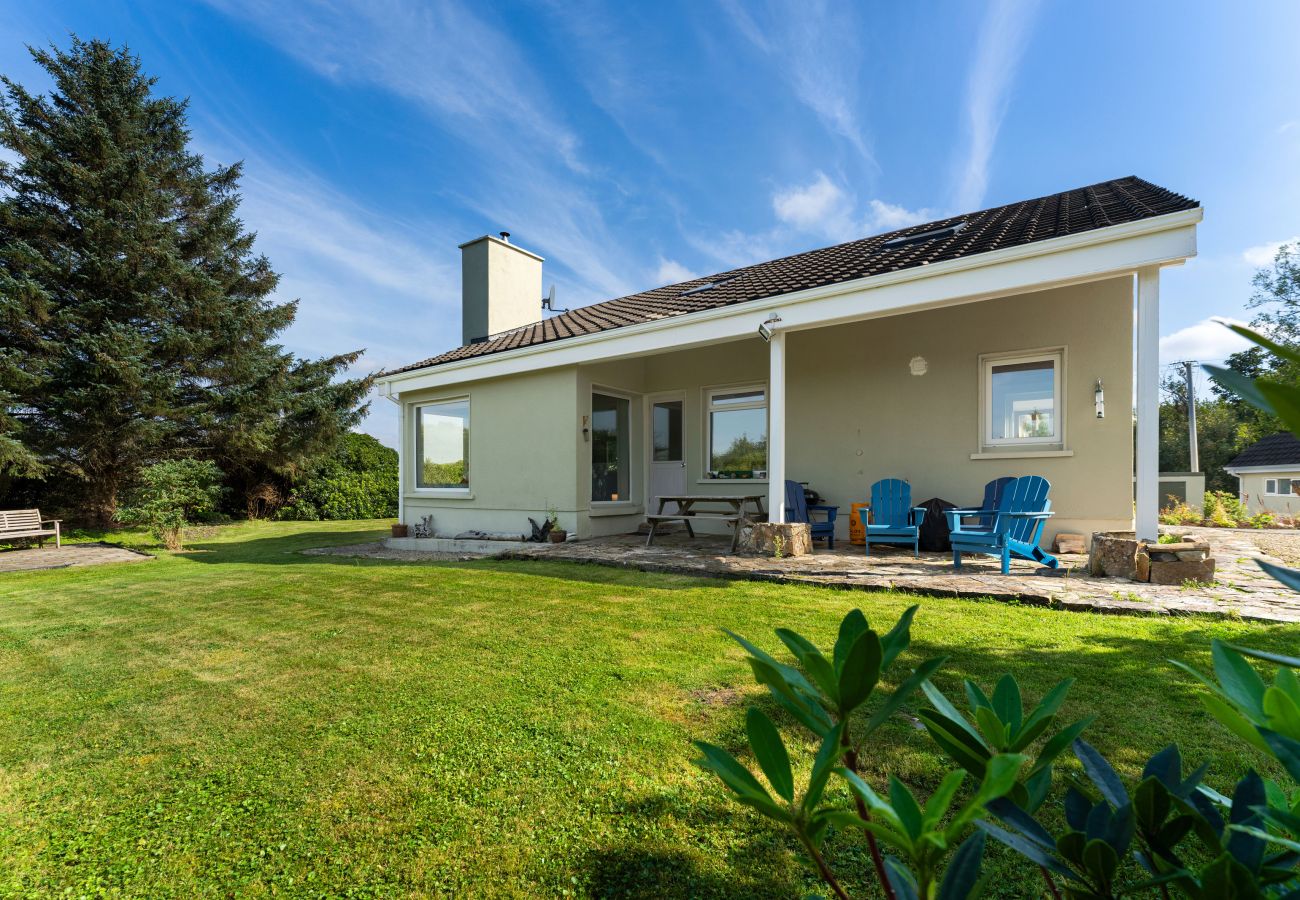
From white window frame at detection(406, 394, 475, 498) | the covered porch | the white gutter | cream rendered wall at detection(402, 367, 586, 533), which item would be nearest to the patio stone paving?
white window frame at detection(406, 394, 475, 498)

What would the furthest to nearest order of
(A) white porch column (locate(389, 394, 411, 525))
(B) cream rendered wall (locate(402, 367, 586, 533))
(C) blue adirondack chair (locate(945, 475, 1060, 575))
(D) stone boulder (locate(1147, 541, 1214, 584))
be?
1. (A) white porch column (locate(389, 394, 411, 525))
2. (B) cream rendered wall (locate(402, 367, 586, 533))
3. (C) blue adirondack chair (locate(945, 475, 1060, 575))
4. (D) stone boulder (locate(1147, 541, 1214, 584))

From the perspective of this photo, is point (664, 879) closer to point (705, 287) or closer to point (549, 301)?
point (705, 287)

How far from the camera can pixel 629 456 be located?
10281 millimetres

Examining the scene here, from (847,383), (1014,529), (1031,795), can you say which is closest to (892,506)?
(1014,529)

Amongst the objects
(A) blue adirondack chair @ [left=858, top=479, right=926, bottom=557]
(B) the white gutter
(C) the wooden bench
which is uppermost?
(B) the white gutter

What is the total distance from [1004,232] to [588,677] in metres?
6.67

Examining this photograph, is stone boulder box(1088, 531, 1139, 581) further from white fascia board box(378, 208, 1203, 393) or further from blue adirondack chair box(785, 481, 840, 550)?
blue adirondack chair box(785, 481, 840, 550)

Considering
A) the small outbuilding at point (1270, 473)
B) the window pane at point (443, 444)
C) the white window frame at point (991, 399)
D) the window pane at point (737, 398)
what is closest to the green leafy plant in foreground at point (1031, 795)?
the white window frame at point (991, 399)

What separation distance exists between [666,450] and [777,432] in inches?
154

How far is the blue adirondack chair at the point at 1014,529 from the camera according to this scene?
5656mm

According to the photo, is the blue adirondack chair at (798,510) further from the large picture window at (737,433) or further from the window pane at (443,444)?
the window pane at (443,444)

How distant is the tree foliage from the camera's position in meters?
12.5

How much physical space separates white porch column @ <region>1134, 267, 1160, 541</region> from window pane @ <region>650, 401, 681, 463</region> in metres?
6.32

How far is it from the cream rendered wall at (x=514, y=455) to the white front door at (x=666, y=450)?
5.90ft
